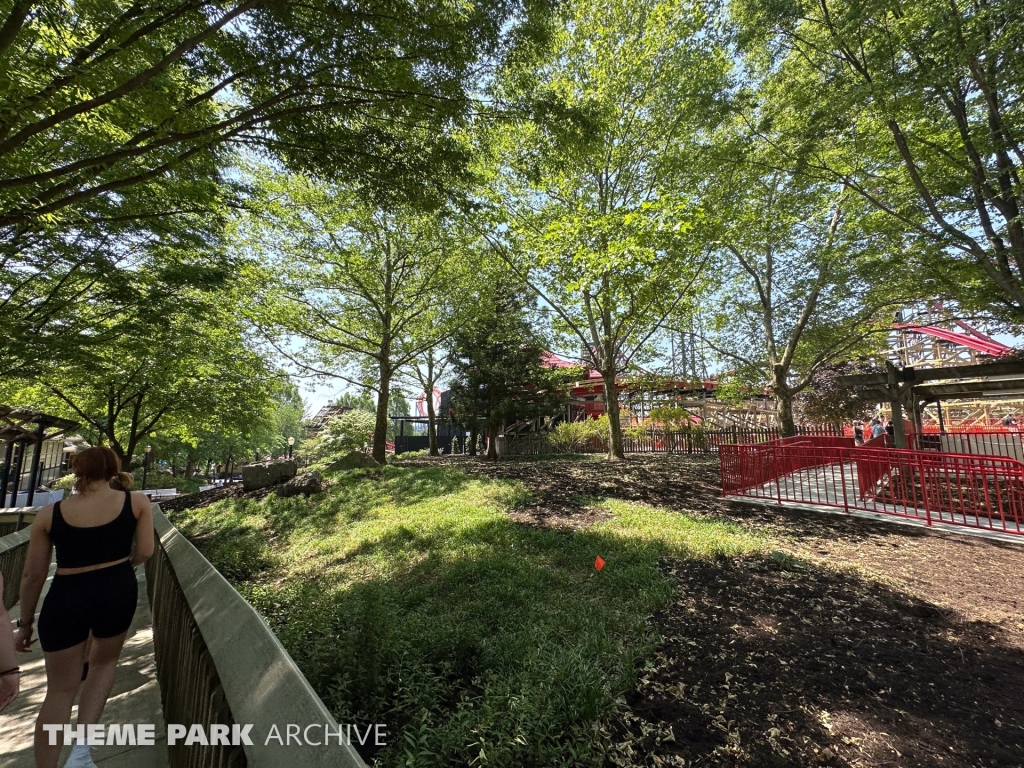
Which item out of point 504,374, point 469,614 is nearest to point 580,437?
point 504,374

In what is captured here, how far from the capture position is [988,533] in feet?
20.1

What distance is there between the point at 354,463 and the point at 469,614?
11.0m

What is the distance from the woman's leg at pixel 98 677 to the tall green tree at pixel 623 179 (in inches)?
293

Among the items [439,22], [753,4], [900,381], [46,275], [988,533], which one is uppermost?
[753,4]

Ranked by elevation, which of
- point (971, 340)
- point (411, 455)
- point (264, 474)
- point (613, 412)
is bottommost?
point (411, 455)

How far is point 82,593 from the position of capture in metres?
2.43

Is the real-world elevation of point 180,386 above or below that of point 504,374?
below

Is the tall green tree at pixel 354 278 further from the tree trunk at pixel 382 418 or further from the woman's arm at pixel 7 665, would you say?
the woman's arm at pixel 7 665

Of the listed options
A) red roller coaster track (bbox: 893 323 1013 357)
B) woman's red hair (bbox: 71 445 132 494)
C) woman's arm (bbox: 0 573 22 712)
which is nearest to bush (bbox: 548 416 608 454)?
red roller coaster track (bbox: 893 323 1013 357)

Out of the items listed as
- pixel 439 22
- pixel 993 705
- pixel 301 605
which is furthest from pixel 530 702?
pixel 439 22

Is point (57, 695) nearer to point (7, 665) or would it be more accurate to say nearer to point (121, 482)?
point (7, 665)

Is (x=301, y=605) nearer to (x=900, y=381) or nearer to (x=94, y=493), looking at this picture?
(x=94, y=493)

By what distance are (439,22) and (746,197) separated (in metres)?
10.2

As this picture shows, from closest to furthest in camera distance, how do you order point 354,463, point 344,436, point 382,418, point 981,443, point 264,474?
point 981,443 → point 264,474 → point 354,463 → point 382,418 → point 344,436
